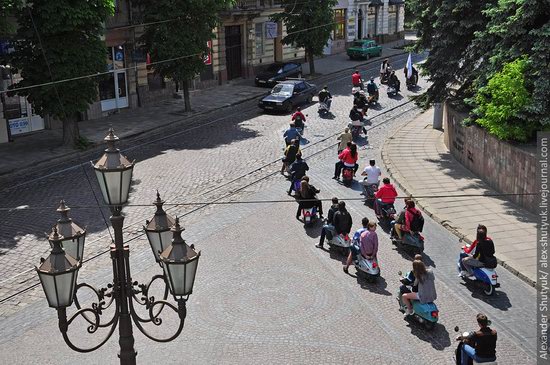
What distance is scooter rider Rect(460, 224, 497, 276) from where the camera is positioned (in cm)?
1362

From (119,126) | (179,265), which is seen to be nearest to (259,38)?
(119,126)

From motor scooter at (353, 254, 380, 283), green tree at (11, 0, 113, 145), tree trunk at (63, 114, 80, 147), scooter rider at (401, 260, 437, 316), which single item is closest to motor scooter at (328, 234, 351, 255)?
motor scooter at (353, 254, 380, 283)

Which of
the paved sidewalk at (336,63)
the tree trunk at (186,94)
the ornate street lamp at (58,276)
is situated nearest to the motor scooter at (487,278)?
the ornate street lamp at (58,276)

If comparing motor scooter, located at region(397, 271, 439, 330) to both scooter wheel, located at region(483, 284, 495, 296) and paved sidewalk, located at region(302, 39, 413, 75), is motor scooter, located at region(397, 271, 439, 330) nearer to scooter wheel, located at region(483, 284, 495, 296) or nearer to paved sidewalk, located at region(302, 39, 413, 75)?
scooter wheel, located at region(483, 284, 495, 296)

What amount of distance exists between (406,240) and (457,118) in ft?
29.6

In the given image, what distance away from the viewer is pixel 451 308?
13164 mm

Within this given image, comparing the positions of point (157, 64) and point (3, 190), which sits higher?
point (157, 64)

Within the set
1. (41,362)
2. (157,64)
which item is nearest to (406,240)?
(41,362)

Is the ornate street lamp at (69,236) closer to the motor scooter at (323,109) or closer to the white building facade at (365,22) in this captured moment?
the motor scooter at (323,109)

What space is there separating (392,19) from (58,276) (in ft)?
208

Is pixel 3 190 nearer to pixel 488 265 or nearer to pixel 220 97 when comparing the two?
pixel 488 265

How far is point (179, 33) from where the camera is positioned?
30453mm

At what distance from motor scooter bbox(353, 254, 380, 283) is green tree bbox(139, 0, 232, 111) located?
18.5 metres

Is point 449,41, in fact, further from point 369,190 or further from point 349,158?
point 369,190
